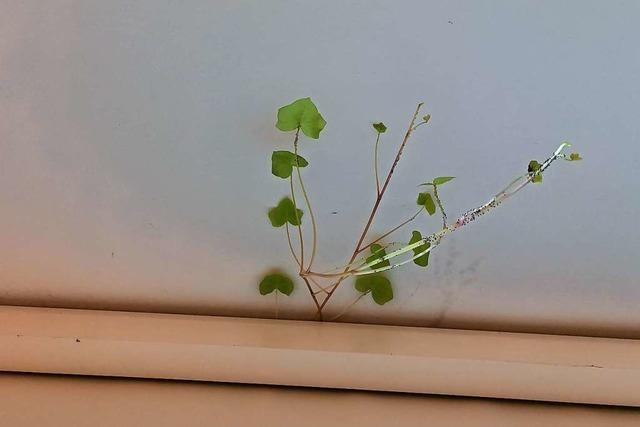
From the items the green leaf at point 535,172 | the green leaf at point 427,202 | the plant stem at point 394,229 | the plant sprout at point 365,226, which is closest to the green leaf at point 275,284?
the plant sprout at point 365,226

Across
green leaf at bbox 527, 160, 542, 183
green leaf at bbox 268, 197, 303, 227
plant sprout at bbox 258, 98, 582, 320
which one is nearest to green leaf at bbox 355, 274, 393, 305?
plant sprout at bbox 258, 98, 582, 320

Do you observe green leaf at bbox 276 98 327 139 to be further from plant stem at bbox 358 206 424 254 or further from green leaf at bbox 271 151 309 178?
plant stem at bbox 358 206 424 254

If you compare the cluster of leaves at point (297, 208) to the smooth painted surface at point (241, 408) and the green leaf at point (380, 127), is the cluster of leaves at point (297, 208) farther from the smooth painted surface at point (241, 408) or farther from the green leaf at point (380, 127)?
the smooth painted surface at point (241, 408)

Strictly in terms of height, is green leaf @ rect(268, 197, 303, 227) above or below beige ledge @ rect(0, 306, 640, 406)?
above

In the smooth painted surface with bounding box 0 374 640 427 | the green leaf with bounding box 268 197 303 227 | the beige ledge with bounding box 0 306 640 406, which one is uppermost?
the green leaf with bounding box 268 197 303 227

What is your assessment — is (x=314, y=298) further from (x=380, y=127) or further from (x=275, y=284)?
(x=380, y=127)

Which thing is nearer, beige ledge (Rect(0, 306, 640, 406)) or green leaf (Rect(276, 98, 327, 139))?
green leaf (Rect(276, 98, 327, 139))

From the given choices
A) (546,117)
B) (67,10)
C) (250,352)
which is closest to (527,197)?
(546,117)
